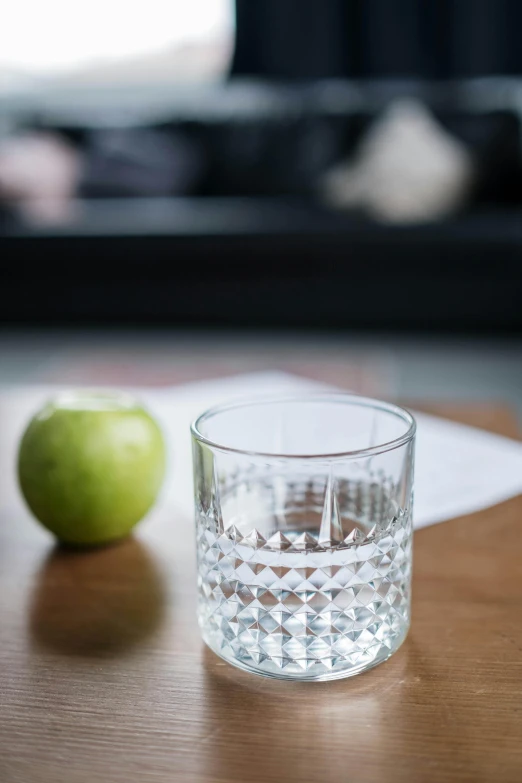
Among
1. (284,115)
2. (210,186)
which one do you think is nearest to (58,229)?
(210,186)

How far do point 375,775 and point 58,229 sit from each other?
2854 mm

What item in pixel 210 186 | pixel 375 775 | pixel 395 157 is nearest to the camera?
pixel 375 775

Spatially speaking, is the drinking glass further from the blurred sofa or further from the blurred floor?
the blurred sofa

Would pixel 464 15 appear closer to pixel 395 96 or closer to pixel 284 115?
pixel 395 96

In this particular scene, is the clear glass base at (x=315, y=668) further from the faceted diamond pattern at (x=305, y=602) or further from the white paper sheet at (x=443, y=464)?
the white paper sheet at (x=443, y=464)

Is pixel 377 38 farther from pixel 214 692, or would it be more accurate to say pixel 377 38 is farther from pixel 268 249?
pixel 214 692

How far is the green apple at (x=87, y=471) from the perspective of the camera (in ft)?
2.05

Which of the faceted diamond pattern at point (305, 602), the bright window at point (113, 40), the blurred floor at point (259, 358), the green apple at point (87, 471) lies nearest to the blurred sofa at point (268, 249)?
the blurred floor at point (259, 358)

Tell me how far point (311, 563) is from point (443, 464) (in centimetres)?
33

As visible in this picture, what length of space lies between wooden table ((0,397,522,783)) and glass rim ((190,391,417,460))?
0.12m

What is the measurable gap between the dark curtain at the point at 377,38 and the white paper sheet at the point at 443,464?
344 cm

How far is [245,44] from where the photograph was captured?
413 cm

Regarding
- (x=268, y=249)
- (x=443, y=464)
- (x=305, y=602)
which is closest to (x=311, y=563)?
(x=305, y=602)

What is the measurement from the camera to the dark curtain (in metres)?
3.88
